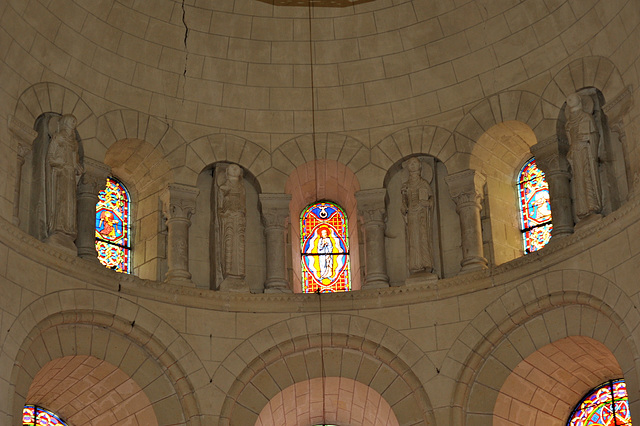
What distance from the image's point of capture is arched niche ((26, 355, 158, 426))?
14.9 m

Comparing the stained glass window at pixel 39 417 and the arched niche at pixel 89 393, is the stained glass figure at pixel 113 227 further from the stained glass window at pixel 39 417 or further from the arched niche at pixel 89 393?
the stained glass window at pixel 39 417

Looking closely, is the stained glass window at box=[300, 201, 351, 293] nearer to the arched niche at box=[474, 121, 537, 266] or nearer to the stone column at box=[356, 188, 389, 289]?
the stone column at box=[356, 188, 389, 289]

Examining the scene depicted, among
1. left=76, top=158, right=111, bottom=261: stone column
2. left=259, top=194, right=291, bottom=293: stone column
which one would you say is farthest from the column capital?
left=76, top=158, right=111, bottom=261: stone column

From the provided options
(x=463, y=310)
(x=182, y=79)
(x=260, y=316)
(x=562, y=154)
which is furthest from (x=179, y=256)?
(x=562, y=154)

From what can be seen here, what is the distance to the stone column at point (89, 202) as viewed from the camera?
15445 mm

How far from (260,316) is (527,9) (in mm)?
5570

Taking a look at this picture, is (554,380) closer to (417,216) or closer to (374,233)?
(417,216)

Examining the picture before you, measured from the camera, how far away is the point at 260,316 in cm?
1590

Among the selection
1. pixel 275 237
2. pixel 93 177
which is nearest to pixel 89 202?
pixel 93 177

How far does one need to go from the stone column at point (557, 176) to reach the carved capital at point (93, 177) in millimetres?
5865

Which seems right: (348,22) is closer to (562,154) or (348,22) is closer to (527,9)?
(527,9)

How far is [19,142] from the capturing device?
1493 centimetres

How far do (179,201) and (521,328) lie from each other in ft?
16.5

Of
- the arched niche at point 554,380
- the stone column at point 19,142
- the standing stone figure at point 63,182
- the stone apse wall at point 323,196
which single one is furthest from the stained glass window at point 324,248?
the stone column at point 19,142
